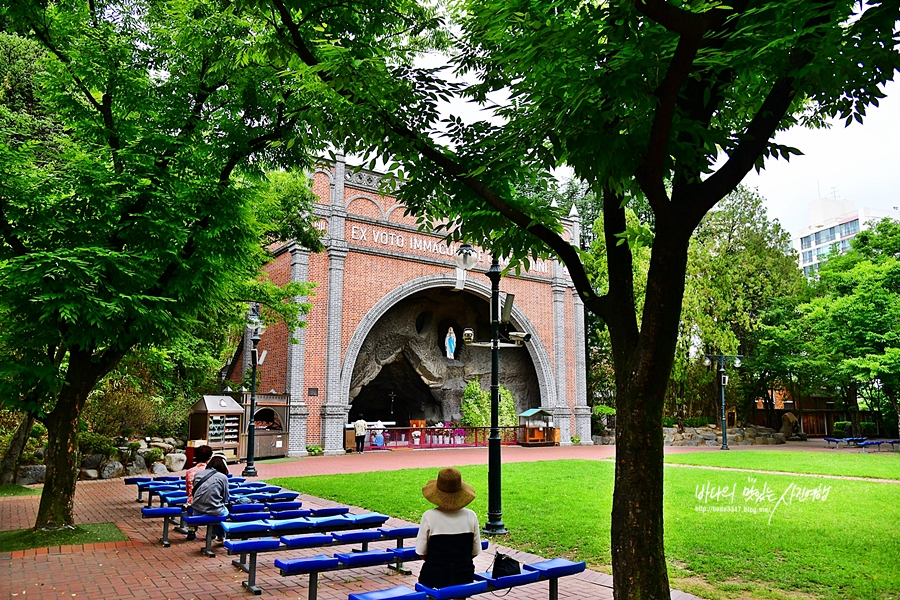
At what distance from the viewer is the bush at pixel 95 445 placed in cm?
1634

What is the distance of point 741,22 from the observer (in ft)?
13.7

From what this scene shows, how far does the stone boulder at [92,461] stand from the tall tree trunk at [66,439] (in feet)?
25.6

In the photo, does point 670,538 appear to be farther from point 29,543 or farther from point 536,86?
point 29,543

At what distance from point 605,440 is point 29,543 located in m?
31.2

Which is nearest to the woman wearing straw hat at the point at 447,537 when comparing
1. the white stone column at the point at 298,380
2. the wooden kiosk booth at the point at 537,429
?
the white stone column at the point at 298,380

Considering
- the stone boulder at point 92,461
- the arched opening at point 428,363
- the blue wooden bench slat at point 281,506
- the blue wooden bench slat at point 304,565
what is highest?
the arched opening at point 428,363

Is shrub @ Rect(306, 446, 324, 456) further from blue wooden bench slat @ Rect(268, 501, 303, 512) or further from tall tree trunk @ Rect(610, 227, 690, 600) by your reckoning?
tall tree trunk @ Rect(610, 227, 690, 600)

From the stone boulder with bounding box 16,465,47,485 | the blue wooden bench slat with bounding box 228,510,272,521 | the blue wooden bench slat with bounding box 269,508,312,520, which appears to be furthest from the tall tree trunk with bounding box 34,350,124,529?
the stone boulder with bounding box 16,465,47,485

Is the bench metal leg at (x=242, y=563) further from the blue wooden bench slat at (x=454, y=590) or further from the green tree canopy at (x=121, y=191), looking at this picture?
the green tree canopy at (x=121, y=191)

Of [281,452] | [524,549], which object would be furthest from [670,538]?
[281,452]

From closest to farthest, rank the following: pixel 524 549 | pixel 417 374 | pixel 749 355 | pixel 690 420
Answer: pixel 524 549 → pixel 417 374 → pixel 690 420 → pixel 749 355

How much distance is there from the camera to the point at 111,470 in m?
16.5

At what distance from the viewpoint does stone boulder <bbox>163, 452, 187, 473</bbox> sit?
17766 mm

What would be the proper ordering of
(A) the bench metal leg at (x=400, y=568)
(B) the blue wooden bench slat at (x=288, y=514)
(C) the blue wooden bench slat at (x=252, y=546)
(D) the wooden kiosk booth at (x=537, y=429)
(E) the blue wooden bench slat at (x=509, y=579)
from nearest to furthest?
(E) the blue wooden bench slat at (x=509, y=579) → (C) the blue wooden bench slat at (x=252, y=546) → (A) the bench metal leg at (x=400, y=568) → (B) the blue wooden bench slat at (x=288, y=514) → (D) the wooden kiosk booth at (x=537, y=429)
